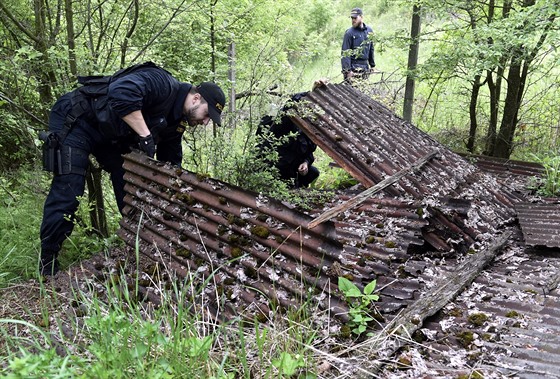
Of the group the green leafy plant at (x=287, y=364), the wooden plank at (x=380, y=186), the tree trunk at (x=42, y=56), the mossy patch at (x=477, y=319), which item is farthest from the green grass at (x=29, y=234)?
the mossy patch at (x=477, y=319)

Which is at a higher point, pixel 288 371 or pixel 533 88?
pixel 533 88

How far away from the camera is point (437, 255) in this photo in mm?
3645

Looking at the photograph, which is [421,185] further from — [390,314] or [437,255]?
[390,314]

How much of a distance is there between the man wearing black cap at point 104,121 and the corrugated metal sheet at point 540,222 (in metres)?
3.17

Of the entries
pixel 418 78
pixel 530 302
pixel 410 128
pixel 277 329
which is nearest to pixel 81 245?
pixel 277 329

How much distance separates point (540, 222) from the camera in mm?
4500

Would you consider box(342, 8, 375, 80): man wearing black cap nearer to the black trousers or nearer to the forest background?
the forest background

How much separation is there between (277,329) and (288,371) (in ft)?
1.41

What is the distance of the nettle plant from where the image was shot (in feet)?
7.62

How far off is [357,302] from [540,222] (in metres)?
3.08

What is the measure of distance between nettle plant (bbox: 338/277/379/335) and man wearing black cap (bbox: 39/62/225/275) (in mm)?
2171

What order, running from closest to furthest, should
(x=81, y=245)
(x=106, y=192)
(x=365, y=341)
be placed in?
(x=365, y=341)
(x=81, y=245)
(x=106, y=192)

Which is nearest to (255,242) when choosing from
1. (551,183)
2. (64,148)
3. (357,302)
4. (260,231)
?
(260,231)

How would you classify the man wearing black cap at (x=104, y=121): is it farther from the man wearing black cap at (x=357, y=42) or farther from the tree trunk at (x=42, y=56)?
the man wearing black cap at (x=357, y=42)
